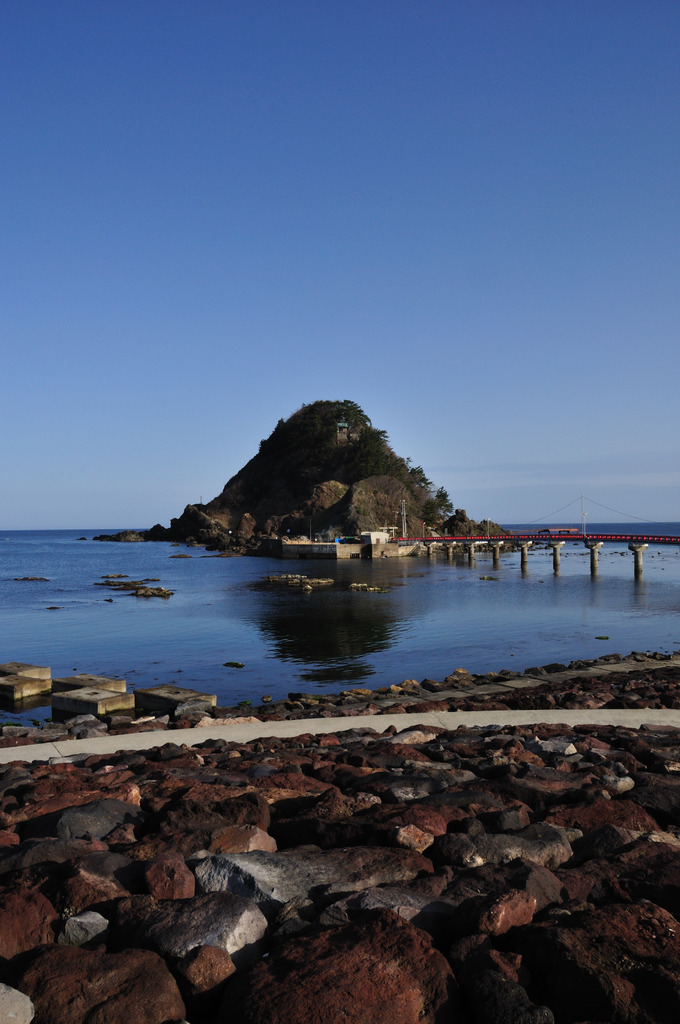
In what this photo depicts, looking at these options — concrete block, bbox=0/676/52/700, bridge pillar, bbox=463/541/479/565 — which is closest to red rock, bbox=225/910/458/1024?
concrete block, bbox=0/676/52/700

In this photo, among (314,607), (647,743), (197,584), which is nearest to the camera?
(647,743)

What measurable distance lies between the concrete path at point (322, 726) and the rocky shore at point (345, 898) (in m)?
2.98

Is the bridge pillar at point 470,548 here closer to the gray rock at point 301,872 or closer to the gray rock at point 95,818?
the gray rock at point 95,818

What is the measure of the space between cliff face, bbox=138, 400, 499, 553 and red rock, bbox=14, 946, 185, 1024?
115m

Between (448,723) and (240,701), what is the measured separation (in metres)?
8.26

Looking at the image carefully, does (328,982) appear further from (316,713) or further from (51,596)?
(51,596)

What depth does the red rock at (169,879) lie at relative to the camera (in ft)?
12.4

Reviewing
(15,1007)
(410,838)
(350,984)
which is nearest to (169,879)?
(15,1007)

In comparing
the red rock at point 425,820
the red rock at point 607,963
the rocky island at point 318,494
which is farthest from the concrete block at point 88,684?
the rocky island at point 318,494

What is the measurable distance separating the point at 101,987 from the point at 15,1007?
12.8 inches

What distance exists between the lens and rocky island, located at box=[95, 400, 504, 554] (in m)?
132

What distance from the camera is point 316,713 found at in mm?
13953

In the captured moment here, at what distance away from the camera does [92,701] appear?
16.1m

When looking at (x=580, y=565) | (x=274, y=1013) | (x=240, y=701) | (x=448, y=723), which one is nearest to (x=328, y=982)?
(x=274, y=1013)
